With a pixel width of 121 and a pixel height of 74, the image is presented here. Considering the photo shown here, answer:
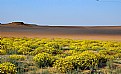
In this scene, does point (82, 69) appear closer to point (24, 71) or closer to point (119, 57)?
point (24, 71)

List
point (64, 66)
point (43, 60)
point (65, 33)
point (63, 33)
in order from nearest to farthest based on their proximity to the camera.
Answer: point (64, 66) → point (43, 60) → point (65, 33) → point (63, 33)

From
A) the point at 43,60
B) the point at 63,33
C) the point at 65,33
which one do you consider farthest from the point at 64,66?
the point at 63,33

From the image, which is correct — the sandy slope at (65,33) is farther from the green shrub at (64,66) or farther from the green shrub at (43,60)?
the green shrub at (64,66)

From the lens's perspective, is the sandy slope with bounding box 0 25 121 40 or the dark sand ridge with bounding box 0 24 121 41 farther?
the sandy slope with bounding box 0 25 121 40

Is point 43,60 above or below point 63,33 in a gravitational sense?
above

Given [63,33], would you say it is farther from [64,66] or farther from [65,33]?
[64,66]

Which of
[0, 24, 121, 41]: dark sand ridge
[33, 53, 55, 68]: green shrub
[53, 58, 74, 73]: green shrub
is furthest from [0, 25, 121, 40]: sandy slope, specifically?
[53, 58, 74, 73]: green shrub

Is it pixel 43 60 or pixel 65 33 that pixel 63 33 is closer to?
pixel 65 33

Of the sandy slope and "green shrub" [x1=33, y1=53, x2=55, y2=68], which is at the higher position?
"green shrub" [x1=33, y1=53, x2=55, y2=68]

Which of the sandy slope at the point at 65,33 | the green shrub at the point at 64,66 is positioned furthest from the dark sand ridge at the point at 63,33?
the green shrub at the point at 64,66

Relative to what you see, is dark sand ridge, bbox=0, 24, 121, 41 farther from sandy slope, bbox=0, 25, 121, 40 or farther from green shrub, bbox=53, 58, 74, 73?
green shrub, bbox=53, 58, 74, 73

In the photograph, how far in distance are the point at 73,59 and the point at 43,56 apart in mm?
1569

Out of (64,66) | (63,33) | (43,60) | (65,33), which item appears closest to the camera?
(64,66)

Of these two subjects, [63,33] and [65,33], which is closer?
→ [65,33]
